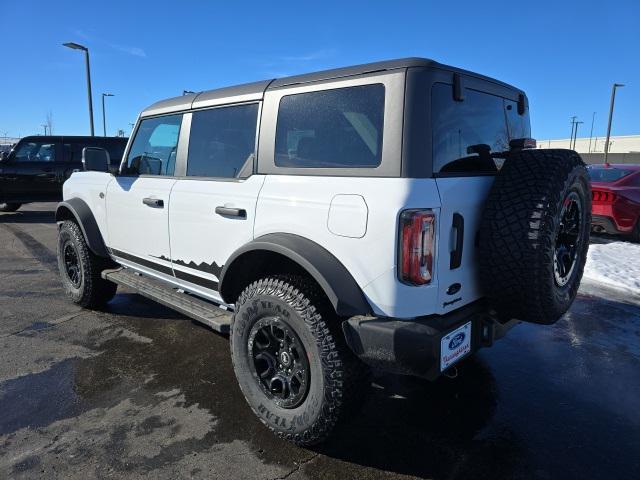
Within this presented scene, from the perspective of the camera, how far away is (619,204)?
26.6 feet

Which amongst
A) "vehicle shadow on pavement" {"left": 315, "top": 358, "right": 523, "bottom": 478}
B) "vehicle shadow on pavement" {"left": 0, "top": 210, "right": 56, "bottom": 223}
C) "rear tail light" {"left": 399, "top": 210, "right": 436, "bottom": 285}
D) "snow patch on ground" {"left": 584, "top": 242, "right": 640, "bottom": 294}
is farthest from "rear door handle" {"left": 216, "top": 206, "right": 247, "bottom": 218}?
"vehicle shadow on pavement" {"left": 0, "top": 210, "right": 56, "bottom": 223}

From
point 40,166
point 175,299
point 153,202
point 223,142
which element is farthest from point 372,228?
point 40,166

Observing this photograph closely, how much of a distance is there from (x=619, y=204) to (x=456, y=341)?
296 inches

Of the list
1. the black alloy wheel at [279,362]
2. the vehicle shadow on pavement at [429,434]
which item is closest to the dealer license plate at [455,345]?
the vehicle shadow on pavement at [429,434]

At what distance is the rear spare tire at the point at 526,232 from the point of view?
226 cm

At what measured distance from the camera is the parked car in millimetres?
11633

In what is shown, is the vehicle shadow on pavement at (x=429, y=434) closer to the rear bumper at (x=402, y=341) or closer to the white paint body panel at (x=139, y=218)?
the rear bumper at (x=402, y=341)

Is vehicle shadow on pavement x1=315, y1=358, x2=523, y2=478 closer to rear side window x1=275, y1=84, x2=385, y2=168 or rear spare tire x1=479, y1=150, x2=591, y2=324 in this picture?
rear spare tire x1=479, y1=150, x2=591, y2=324

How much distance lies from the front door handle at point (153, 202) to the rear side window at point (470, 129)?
7.23ft

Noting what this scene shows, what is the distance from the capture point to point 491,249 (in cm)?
234

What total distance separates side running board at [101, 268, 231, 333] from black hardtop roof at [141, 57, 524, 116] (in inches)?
57.3

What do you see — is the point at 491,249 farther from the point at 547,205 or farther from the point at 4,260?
the point at 4,260

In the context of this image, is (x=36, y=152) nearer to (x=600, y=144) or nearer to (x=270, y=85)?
(x=270, y=85)

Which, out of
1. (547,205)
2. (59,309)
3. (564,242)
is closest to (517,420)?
(564,242)
